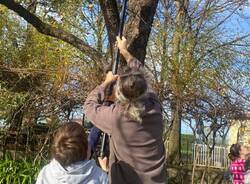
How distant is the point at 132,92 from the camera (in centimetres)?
318

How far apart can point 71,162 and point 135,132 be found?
1.47 ft

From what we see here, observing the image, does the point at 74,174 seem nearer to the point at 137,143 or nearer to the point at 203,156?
the point at 137,143

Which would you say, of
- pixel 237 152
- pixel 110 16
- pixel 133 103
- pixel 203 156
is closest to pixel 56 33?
pixel 110 16

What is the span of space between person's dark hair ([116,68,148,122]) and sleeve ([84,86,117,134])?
4.5 inches

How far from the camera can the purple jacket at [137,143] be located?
328cm

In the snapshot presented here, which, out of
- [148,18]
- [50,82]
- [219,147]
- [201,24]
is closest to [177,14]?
[201,24]

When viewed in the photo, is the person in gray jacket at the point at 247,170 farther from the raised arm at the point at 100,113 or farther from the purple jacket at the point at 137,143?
the raised arm at the point at 100,113

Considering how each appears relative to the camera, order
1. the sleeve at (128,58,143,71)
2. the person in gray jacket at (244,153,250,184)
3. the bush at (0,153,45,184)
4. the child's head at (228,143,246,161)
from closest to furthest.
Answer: the sleeve at (128,58,143,71) < the person in gray jacket at (244,153,250,184) < the child's head at (228,143,246,161) < the bush at (0,153,45,184)

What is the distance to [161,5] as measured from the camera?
1301cm

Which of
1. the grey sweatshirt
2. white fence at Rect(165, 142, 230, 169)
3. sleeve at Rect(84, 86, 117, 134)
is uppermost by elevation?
white fence at Rect(165, 142, 230, 169)

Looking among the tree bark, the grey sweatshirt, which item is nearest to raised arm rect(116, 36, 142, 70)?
the grey sweatshirt

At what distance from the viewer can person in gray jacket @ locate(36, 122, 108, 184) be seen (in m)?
3.12

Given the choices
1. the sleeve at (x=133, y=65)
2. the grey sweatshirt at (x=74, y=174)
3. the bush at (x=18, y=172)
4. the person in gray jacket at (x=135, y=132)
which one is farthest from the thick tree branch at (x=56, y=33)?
the bush at (x=18, y=172)

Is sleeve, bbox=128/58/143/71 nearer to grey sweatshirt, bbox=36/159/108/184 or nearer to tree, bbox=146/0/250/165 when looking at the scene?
grey sweatshirt, bbox=36/159/108/184
